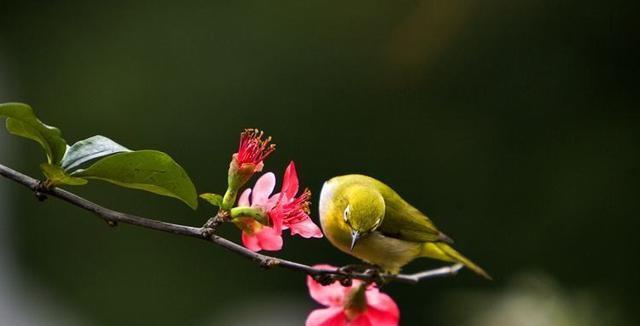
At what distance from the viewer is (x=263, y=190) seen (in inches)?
46.6

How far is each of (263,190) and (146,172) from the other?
221 mm

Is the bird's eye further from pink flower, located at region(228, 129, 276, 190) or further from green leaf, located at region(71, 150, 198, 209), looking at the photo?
green leaf, located at region(71, 150, 198, 209)

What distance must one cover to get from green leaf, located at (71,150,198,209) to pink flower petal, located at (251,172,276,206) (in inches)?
6.4

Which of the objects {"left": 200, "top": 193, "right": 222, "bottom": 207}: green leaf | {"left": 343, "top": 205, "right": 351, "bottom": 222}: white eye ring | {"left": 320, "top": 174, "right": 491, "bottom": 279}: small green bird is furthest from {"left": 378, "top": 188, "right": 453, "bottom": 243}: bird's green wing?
{"left": 200, "top": 193, "right": 222, "bottom": 207}: green leaf

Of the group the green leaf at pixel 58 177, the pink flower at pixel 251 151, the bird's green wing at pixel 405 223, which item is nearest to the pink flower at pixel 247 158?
the pink flower at pixel 251 151

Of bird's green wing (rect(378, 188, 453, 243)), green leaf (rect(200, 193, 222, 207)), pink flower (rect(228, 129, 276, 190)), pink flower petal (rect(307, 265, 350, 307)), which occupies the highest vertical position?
bird's green wing (rect(378, 188, 453, 243))

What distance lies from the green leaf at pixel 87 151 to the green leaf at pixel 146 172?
0.7 inches

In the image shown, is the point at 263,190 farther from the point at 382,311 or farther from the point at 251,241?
the point at 382,311

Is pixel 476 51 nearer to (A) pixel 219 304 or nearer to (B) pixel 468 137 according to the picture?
(B) pixel 468 137

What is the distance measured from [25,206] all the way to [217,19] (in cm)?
138

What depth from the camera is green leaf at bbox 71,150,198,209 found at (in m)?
0.99

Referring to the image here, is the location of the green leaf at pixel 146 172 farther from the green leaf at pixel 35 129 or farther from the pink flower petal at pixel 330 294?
the pink flower petal at pixel 330 294

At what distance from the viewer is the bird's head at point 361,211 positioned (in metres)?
1.71

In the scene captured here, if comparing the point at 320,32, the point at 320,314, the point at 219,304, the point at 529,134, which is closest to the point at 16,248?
the point at 219,304
